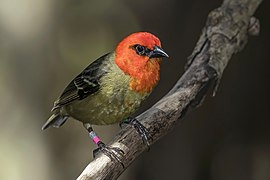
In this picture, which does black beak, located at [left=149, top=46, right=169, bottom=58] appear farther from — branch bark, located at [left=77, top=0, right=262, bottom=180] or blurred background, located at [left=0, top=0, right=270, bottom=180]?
blurred background, located at [left=0, top=0, right=270, bottom=180]

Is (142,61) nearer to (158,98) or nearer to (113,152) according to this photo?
(113,152)

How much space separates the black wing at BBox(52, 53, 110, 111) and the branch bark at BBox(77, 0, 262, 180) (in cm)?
37

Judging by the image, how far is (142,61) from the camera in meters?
4.42

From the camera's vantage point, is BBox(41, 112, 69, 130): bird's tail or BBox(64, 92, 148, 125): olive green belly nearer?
BBox(64, 92, 148, 125): olive green belly

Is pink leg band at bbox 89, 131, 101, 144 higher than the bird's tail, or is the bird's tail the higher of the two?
the bird's tail

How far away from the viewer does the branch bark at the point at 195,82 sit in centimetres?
418

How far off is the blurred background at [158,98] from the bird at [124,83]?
144 centimetres

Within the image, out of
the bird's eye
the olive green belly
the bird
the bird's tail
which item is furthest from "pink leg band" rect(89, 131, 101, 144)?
the bird's eye

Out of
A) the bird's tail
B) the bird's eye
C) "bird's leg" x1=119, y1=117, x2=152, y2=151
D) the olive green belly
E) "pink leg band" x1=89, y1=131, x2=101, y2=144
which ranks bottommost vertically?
"bird's leg" x1=119, y1=117, x2=152, y2=151

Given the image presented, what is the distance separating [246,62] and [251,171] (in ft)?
3.44

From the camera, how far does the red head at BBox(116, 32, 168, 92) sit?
4391 millimetres

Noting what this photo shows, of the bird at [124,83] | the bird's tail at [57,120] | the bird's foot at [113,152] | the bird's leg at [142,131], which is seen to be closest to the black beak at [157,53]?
the bird at [124,83]

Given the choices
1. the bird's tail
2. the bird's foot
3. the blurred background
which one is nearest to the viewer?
the bird's foot

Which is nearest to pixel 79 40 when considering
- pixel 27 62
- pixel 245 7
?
pixel 27 62
